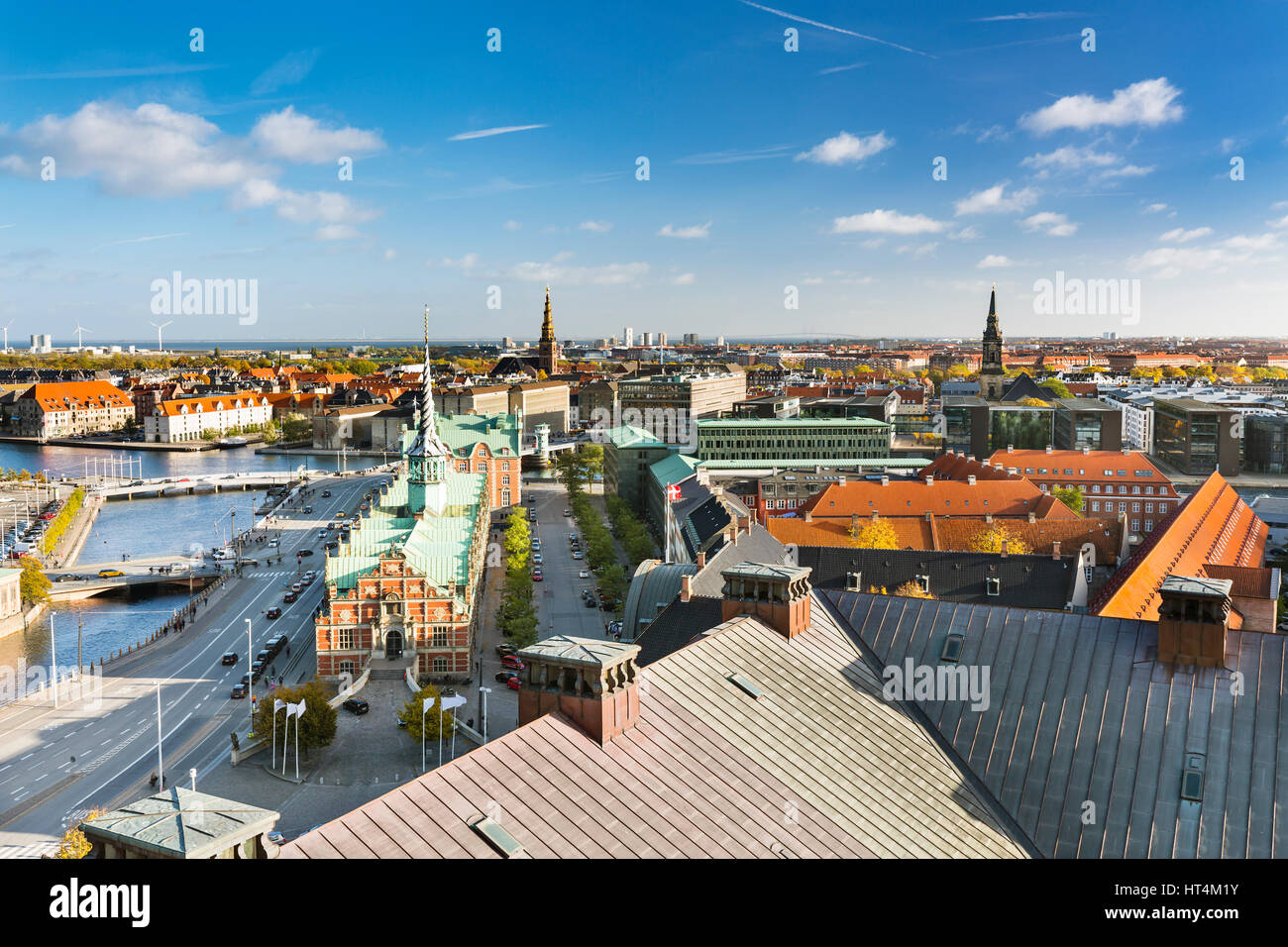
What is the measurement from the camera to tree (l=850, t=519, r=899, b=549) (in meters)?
45.6

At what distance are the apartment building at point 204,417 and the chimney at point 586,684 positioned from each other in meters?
141

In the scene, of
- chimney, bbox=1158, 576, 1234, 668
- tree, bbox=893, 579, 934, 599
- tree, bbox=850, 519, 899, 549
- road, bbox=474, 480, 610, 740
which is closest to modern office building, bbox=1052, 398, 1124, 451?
road, bbox=474, 480, 610, 740

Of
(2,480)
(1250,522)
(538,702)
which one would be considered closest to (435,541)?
(538,702)

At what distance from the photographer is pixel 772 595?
1664 centimetres

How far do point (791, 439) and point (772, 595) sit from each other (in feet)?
229

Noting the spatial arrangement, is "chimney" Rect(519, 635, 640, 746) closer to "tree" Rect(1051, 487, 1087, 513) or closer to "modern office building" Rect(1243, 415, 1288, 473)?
"tree" Rect(1051, 487, 1087, 513)

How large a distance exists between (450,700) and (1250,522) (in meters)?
46.0

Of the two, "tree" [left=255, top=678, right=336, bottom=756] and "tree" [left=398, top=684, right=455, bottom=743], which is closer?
"tree" [left=398, top=684, right=455, bottom=743]

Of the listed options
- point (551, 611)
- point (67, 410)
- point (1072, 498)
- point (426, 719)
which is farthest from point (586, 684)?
point (67, 410)

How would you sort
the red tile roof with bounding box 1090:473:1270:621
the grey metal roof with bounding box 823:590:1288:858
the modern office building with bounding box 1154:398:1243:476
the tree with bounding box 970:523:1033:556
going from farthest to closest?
1. the modern office building with bounding box 1154:398:1243:476
2. the tree with bounding box 970:523:1033:556
3. the red tile roof with bounding box 1090:473:1270:621
4. the grey metal roof with bounding box 823:590:1288:858

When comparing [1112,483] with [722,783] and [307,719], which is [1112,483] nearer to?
[307,719]

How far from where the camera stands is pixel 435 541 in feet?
142

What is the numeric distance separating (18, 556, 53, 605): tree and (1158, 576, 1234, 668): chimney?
53.0 meters
